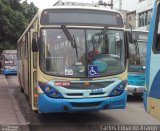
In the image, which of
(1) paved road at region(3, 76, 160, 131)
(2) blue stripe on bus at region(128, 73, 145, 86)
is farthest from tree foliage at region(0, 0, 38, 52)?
(1) paved road at region(3, 76, 160, 131)

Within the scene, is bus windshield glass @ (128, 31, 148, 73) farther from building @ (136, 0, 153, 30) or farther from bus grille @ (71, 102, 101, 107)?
building @ (136, 0, 153, 30)

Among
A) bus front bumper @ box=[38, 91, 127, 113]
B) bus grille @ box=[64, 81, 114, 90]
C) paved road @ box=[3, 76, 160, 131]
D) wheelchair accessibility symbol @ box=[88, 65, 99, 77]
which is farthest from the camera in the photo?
paved road @ box=[3, 76, 160, 131]

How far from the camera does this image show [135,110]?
12.2 m

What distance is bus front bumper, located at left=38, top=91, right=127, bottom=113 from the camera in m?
8.82

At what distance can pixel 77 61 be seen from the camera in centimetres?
909

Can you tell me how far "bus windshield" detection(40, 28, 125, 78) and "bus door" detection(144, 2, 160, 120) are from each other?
2.11 meters

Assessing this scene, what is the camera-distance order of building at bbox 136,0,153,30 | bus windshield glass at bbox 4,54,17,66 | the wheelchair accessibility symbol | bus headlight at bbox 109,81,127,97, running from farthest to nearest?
1. building at bbox 136,0,153,30
2. bus windshield glass at bbox 4,54,17,66
3. bus headlight at bbox 109,81,127,97
4. the wheelchair accessibility symbol

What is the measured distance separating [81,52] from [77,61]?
260 mm

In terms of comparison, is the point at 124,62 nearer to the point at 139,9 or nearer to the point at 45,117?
the point at 45,117

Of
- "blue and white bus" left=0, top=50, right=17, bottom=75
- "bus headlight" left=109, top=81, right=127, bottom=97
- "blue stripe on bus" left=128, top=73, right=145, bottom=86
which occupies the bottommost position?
"blue and white bus" left=0, top=50, right=17, bottom=75

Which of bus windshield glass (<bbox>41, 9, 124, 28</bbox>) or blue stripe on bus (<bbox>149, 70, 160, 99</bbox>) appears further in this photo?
bus windshield glass (<bbox>41, 9, 124, 28</bbox>)

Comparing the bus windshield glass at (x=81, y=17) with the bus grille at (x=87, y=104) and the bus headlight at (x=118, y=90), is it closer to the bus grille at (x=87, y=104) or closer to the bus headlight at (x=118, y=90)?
the bus headlight at (x=118, y=90)

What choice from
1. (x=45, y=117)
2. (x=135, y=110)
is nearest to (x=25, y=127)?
(x=45, y=117)

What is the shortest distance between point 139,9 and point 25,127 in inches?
1592
